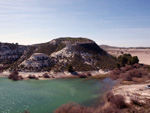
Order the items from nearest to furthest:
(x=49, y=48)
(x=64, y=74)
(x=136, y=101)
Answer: (x=136, y=101), (x=64, y=74), (x=49, y=48)

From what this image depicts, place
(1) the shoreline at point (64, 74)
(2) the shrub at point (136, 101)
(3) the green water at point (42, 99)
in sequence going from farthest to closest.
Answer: (1) the shoreline at point (64, 74)
(3) the green water at point (42, 99)
(2) the shrub at point (136, 101)

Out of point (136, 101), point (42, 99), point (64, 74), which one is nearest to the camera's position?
point (136, 101)

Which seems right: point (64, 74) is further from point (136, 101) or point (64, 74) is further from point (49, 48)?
point (49, 48)

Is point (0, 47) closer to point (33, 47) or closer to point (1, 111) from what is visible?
point (33, 47)

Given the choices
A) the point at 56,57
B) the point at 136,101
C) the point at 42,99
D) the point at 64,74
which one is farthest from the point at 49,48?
the point at 136,101

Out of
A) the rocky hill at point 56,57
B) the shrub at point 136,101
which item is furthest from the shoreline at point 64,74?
the shrub at point 136,101

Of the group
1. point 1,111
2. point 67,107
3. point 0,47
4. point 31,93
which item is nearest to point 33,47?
point 0,47

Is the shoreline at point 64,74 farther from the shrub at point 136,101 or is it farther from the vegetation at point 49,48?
the vegetation at point 49,48

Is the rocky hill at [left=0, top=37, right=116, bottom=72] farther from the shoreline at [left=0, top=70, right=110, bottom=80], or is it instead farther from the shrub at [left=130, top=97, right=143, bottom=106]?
the shrub at [left=130, top=97, right=143, bottom=106]

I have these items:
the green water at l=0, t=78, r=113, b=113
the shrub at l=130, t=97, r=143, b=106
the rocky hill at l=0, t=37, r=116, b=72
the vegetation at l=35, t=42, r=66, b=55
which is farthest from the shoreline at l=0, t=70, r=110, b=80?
the vegetation at l=35, t=42, r=66, b=55

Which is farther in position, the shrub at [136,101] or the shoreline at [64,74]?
the shoreline at [64,74]
